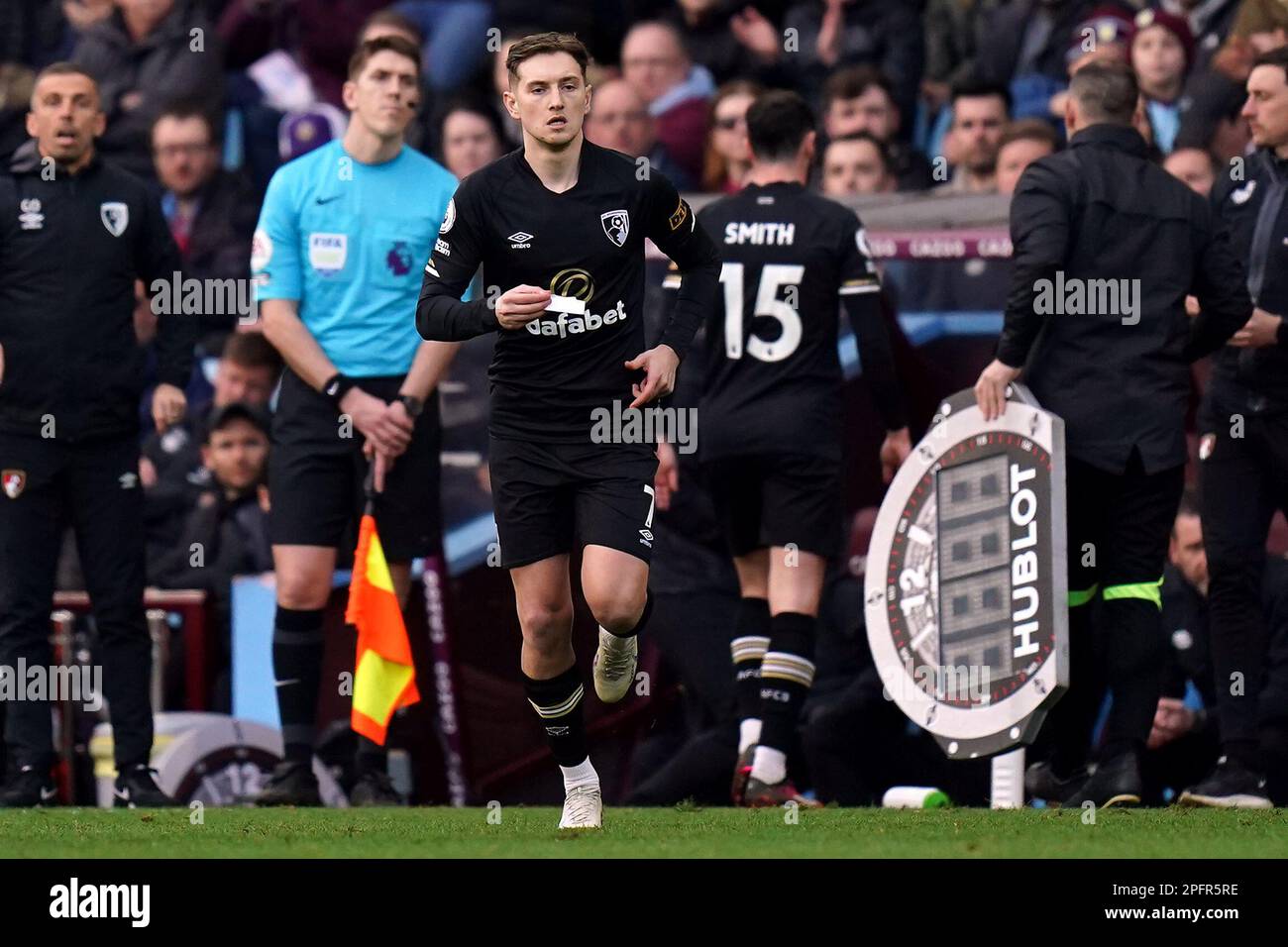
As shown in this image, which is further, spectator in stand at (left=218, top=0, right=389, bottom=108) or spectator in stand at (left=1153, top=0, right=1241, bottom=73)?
spectator in stand at (left=218, top=0, right=389, bottom=108)

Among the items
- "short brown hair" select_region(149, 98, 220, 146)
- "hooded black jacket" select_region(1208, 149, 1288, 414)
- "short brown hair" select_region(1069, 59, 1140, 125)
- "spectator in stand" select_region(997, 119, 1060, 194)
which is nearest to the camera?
"short brown hair" select_region(1069, 59, 1140, 125)

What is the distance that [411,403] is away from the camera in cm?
849

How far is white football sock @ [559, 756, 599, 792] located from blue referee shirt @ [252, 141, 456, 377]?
7.02 ft

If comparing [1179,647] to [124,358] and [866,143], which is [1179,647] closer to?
[866,143]

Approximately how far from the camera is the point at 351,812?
7965mm

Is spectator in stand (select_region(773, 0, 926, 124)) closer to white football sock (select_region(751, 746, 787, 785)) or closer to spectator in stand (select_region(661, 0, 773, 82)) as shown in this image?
spectator in stand (select_region(661, 0, 773, 82))

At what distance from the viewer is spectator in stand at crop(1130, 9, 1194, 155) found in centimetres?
1112

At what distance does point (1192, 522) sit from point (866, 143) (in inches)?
99.8

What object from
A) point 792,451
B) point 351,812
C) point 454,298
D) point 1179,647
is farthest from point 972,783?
point 454,298

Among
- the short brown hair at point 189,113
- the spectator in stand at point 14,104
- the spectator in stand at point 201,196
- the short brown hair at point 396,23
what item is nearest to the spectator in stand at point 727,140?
the short brown hair at point 396,23

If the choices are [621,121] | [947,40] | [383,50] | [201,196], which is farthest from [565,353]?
[947,40]

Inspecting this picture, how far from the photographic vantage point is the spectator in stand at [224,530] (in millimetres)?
10414

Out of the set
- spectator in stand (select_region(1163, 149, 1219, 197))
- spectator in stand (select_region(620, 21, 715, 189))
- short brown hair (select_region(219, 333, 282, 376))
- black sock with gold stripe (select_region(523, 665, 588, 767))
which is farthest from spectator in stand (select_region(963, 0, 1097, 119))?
black sock with gold stripe (select_region(523, 665, 588, 767))

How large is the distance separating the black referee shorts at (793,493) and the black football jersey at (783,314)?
0.05m
